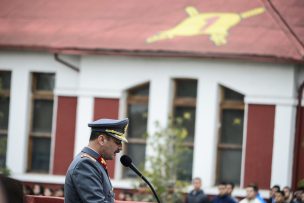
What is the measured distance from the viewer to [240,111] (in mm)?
19312

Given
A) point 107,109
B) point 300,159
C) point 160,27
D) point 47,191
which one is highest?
point 160,27

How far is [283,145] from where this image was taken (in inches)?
734

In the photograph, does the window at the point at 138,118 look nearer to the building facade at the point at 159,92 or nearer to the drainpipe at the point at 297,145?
the building facade at the point at 159,92

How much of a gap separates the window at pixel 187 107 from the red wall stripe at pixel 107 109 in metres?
1.23

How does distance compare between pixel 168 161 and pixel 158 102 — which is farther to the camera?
pixel 158 102

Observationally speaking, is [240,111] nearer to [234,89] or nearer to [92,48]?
[234,89]

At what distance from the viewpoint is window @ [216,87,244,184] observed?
63.4 ft

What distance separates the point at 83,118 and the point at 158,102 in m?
1.65

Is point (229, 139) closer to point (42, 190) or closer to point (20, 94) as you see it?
point (42, 190)

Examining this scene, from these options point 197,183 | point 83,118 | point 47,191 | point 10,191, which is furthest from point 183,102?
point 10,191

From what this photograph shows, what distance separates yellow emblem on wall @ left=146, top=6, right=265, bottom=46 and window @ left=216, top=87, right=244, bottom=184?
43.0 inches

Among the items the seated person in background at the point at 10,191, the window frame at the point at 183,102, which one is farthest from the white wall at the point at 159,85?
the seated person in background at the point at 10,191

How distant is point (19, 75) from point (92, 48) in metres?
1.87

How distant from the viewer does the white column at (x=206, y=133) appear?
62.8ft
